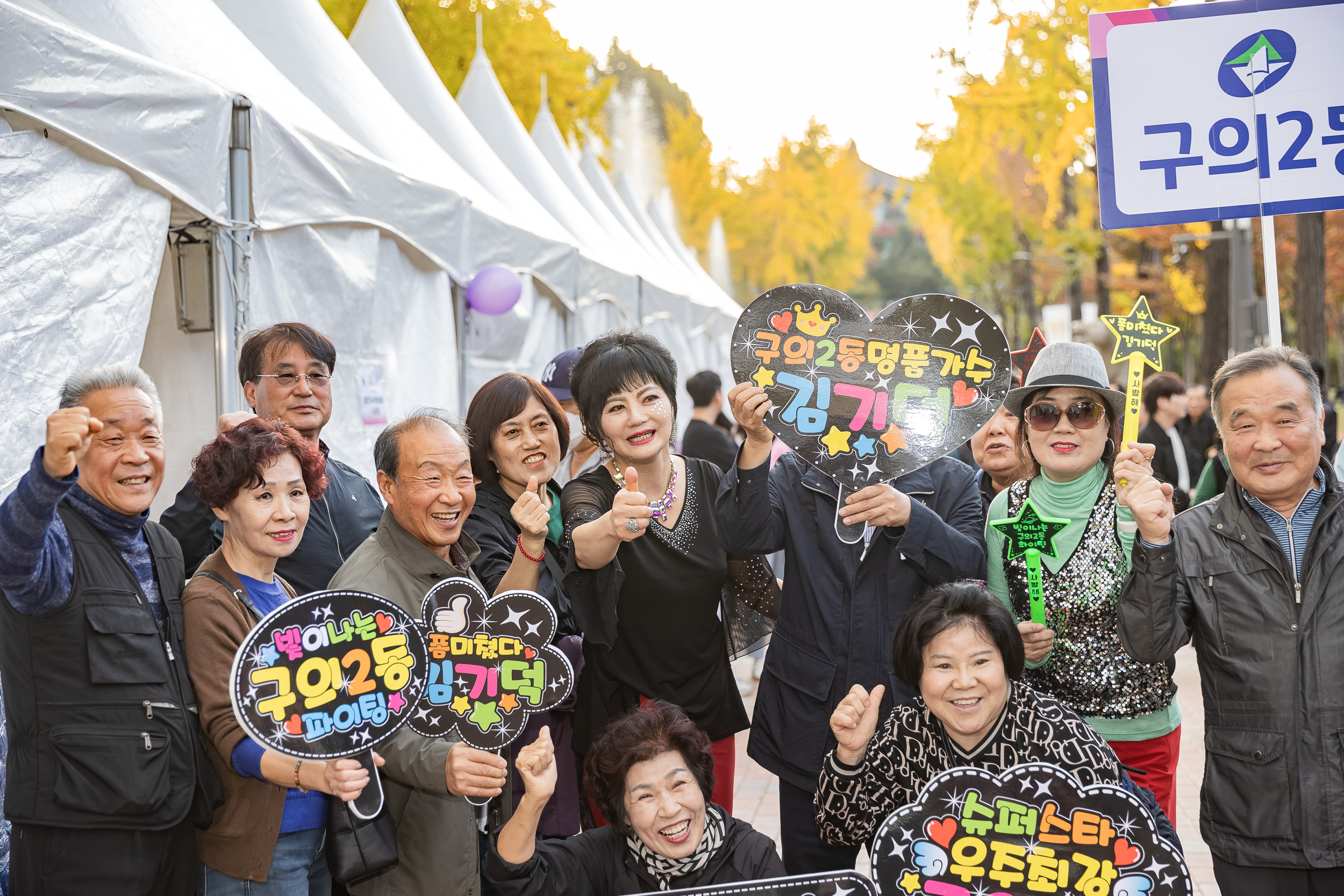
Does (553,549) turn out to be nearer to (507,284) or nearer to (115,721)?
(115,721)

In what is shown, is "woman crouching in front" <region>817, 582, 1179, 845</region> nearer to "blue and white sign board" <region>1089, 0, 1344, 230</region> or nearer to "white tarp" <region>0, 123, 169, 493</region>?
"blue and white sign board" <region>1089, 0, 1344, 230</region>

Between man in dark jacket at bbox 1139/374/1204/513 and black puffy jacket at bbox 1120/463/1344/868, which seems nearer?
black puffy jacket at bbox 1120/463/1344/868

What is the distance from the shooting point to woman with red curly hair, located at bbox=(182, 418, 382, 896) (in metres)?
2.35

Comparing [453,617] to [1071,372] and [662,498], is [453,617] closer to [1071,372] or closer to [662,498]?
[662,498]

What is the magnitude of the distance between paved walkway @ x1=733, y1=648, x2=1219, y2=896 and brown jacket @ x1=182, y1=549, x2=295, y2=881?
6.98ft

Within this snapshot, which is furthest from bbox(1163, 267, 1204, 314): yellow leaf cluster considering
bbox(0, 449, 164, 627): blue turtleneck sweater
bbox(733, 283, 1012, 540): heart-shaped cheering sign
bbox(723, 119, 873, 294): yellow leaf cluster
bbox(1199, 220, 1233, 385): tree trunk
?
bbox(0, 449, 164, 627): blue turtleneck sweater

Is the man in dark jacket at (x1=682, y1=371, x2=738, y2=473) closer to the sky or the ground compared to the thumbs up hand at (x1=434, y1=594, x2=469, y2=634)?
closer to the sky

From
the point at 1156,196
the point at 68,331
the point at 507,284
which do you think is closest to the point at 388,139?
the point at 507,284

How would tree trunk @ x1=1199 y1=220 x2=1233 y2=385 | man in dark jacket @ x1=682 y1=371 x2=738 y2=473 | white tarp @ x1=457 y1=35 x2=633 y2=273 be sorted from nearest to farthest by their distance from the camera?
man in dark jacket @ x1=682 y1=371 x2=738 y2=473, white tarp @ x1=457 y1=35 x2=633 y2=273, tree trunk @ x1=1199 y1=220 x2=1233 y2=385

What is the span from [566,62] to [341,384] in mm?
14871

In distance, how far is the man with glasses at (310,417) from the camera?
10.2 ft

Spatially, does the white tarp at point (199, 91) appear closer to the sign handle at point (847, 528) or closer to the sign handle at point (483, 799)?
the sign handle at point (483, 799)

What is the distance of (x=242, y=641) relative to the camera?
2.36 m

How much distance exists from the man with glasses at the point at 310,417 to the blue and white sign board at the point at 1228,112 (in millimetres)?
2466
